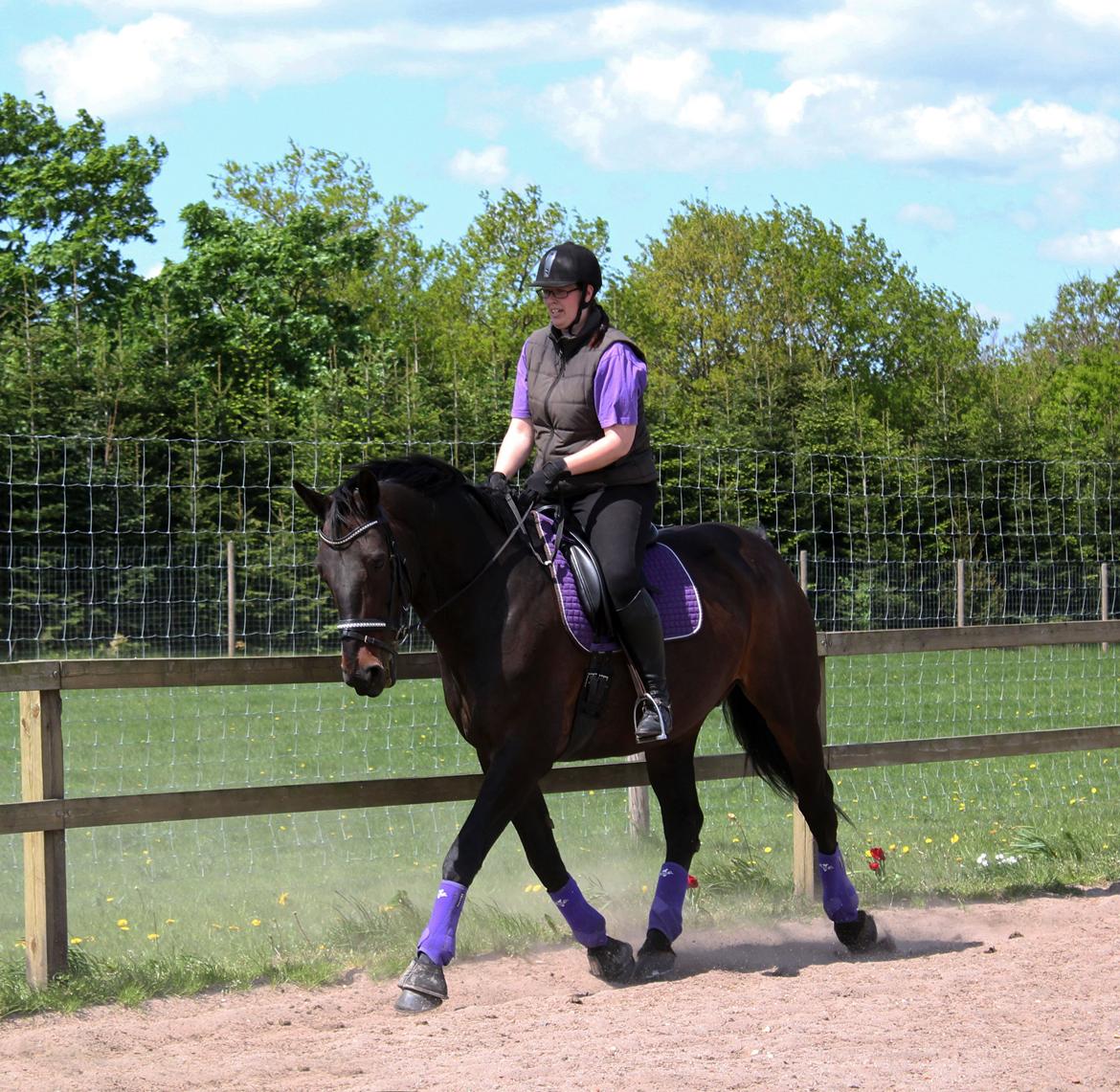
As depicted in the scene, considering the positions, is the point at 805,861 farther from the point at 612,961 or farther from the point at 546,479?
the point at 546,479

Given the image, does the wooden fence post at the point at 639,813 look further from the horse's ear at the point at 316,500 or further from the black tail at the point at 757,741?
the horse's ear at the point at 316,500

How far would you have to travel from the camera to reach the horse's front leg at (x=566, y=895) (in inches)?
219

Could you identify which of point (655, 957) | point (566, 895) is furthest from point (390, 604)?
point (655, 957)

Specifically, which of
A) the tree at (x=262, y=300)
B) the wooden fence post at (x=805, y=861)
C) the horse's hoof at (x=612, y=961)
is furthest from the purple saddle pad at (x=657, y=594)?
the tree at (x=262, y=300)

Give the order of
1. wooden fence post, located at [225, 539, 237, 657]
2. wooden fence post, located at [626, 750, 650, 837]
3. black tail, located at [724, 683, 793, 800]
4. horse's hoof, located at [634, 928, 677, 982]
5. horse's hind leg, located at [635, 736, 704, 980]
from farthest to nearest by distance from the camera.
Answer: wooden fence post, located at [225, 539, 237, 657] → wooden fence post, located at [626, 750, 650, 837] → black tail, located at [724, 683, 793, 800] → horse's hind leg, located at [635, 736, 704, 980] → horse's hoof, located at [634, 928, 677, 982]

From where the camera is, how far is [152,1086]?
14.0 feet

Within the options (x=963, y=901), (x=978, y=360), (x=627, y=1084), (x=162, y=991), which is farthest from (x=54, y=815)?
(x=978, y=360)

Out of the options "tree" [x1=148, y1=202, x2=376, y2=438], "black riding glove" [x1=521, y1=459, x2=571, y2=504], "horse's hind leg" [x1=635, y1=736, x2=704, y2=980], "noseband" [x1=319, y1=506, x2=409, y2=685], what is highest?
"tree" [x1=148, y1=202, x2=376, y2=438]

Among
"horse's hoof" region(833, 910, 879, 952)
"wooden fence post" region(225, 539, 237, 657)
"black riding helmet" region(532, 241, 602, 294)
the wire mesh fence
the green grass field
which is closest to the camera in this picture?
"black riding helmet" region(532, 241, 602, 294)

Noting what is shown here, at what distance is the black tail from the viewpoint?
649 centimetres

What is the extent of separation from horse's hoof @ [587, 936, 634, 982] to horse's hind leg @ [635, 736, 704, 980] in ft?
0.54

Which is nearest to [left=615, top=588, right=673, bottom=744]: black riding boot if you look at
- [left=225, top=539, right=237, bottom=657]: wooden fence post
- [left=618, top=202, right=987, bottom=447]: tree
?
[left=225, top=539, right=237, bottom=657]: wooden fence post

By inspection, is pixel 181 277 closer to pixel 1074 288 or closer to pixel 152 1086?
pixel 152 1086

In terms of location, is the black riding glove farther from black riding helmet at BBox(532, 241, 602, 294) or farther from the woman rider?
black riding helmet at BBox(532, 241, 602, 294)
